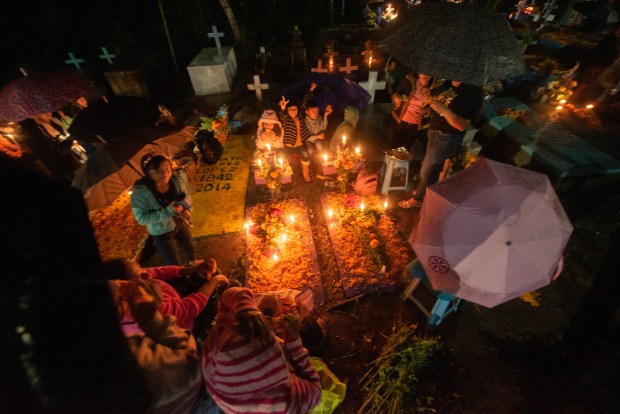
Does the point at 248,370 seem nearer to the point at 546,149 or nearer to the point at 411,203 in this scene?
the point at 411,203

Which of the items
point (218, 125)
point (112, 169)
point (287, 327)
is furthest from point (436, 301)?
point (218, 125)

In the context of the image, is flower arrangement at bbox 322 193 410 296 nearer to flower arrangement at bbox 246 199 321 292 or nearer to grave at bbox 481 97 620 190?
flower arrangement at bbox 246 199 321 292

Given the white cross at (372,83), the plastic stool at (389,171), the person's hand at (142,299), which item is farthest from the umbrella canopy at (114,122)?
the white cross at (372,83)

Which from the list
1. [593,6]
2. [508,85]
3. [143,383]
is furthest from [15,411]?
[593,6]

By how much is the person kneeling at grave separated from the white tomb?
941cm

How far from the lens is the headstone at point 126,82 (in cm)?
848

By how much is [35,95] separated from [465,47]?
732cm

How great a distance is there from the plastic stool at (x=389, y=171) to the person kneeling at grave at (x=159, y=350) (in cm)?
468

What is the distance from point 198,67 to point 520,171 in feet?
32.7

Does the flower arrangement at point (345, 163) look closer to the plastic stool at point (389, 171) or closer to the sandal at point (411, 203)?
the plastic stool at point (389, 171)

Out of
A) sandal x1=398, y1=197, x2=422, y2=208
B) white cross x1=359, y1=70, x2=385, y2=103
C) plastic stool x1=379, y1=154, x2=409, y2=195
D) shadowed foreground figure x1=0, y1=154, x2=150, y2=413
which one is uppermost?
shadowed foreground figure x1=0, y1=154, x2=150, y2=413

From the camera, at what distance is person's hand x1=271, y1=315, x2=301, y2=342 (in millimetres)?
2350

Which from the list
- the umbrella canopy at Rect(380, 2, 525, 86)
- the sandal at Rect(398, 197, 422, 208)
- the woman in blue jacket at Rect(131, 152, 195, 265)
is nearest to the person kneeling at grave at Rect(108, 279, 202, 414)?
the woman in blue jacket at Rect(131, 152, 195, 265)

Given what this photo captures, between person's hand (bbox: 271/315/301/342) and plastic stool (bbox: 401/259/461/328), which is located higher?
person's hand (bbox: 271/315/301/342)
